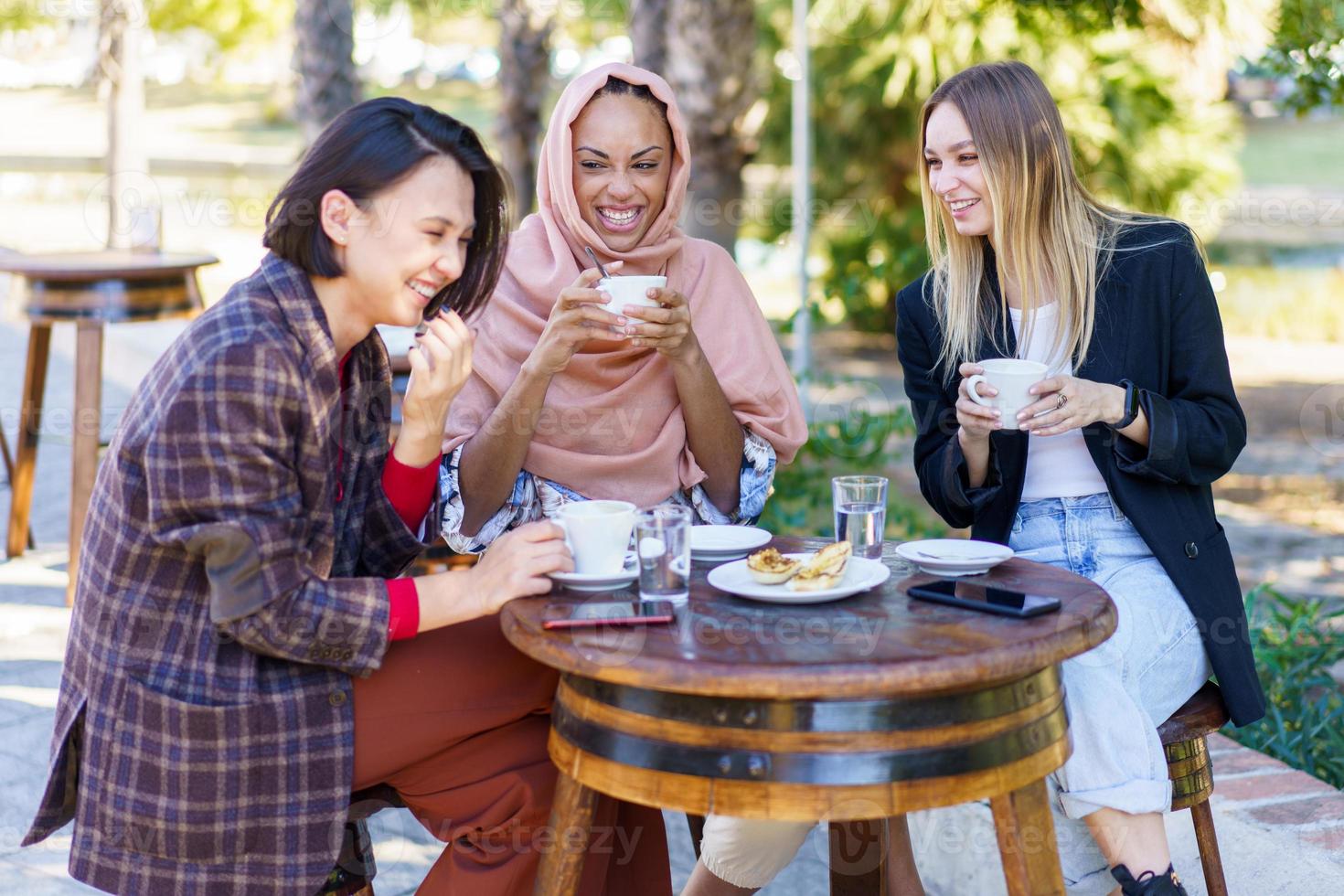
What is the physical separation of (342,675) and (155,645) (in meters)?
0.28

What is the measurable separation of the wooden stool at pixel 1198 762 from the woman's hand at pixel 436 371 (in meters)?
1.36

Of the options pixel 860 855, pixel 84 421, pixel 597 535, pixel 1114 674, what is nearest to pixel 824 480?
pixel 84 421

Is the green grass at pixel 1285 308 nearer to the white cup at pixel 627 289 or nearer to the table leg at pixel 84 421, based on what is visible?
the table leg at pixel 84 421

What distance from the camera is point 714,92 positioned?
755 cm

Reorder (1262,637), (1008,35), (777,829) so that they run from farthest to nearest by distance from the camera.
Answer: (1008,35) → (1262,637) → (777,829)

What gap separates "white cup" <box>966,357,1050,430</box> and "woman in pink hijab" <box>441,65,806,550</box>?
2.00ft

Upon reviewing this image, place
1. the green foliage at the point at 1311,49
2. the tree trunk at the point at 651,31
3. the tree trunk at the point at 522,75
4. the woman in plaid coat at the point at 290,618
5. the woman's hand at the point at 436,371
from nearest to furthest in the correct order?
the woman in plaid coat at the point at 290,618
the woman's hand at the point at 436,371
the green foliage at the point at 1311,49
the tree trunk at the point at 651,31
the tree trunk at the point at 522,75

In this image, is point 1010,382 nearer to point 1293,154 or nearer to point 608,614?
point 608,614

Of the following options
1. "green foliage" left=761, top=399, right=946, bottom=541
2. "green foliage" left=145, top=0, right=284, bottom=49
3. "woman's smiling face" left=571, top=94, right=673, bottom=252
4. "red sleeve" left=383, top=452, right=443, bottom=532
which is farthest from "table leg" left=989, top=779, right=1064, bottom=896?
"green foliage" left=145, top=0, right=284, bottom=49

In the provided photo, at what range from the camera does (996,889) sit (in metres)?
3.00

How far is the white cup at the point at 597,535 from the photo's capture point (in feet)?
6.90

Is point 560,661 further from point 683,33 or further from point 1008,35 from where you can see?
point 1008,35

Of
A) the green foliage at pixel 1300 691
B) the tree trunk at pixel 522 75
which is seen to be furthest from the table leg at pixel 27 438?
the tree trunk at pixel 522 75

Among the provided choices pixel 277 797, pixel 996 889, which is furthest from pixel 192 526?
pixel 996 889
